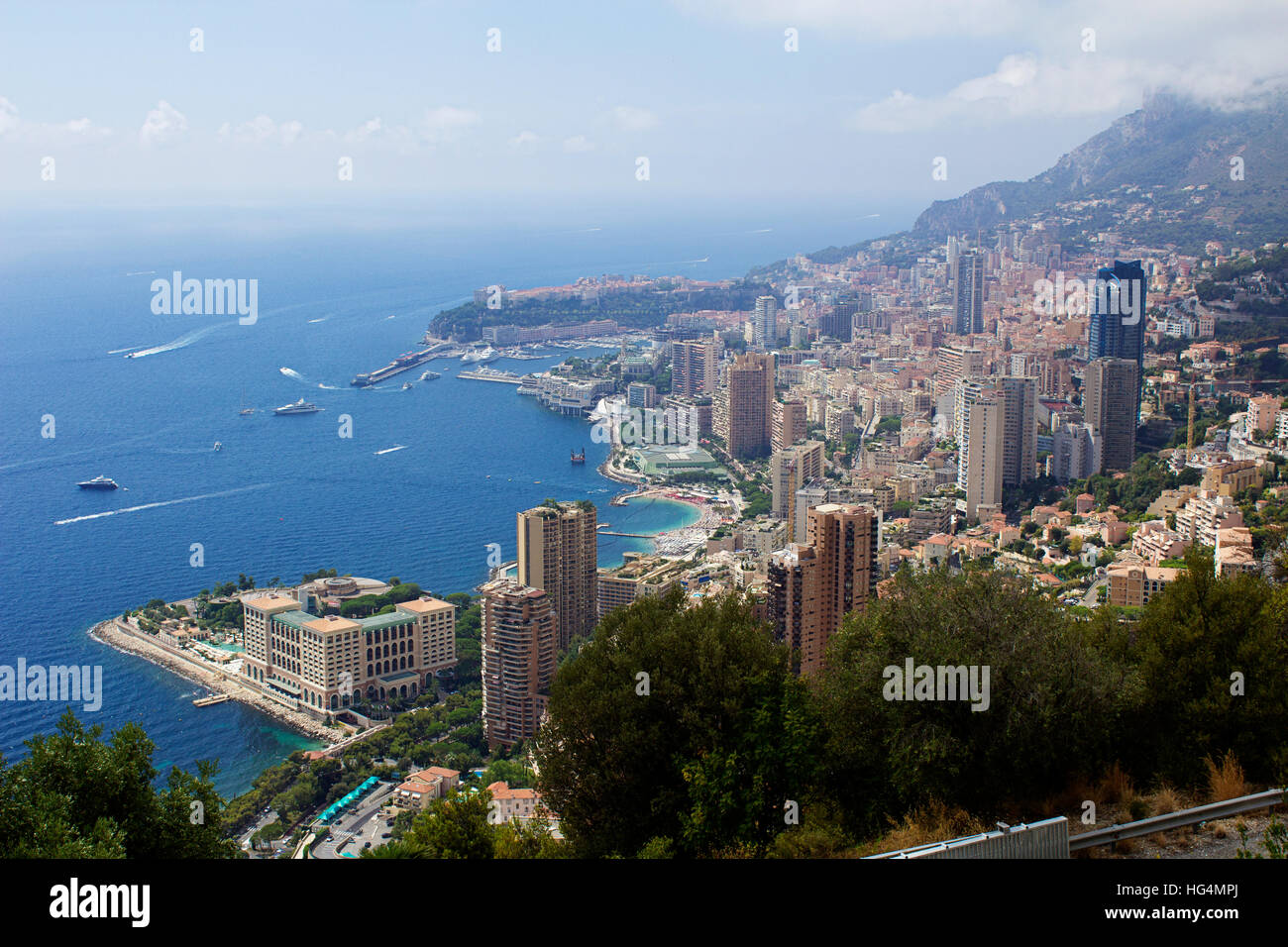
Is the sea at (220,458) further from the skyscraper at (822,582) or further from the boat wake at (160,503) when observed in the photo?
the skyscraper at (822,582)

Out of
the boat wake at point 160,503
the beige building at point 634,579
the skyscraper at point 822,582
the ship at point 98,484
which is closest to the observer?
the skyscraper at point 822,582

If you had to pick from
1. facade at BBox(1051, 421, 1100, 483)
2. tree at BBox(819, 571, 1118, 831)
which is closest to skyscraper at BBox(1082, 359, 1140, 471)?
facade at BBox(1051, 421, 1100, 483)

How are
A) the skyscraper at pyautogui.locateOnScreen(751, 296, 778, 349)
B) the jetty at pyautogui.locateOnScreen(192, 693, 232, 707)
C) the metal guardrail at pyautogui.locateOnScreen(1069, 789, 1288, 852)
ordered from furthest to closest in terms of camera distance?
1. the skyscraper at pyautogui.locateOnScreen(751, 296, 778, 349)
2. the jetty at pyautogui.locateOnScreen(192, 693, 232, 707)
3. the metal guardrail at pyautogui.locateOnScreen(1069, 789, 1288, 852)

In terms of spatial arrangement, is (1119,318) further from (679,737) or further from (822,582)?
(679,737)

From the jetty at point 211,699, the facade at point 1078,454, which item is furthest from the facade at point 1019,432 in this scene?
the jetty at point 211,699

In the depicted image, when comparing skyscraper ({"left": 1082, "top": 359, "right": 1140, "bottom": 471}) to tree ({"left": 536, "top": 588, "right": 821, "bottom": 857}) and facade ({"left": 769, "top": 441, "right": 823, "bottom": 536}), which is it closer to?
facade ({"left": 769, "top": 441, "right": 823, "bottom": 536})
